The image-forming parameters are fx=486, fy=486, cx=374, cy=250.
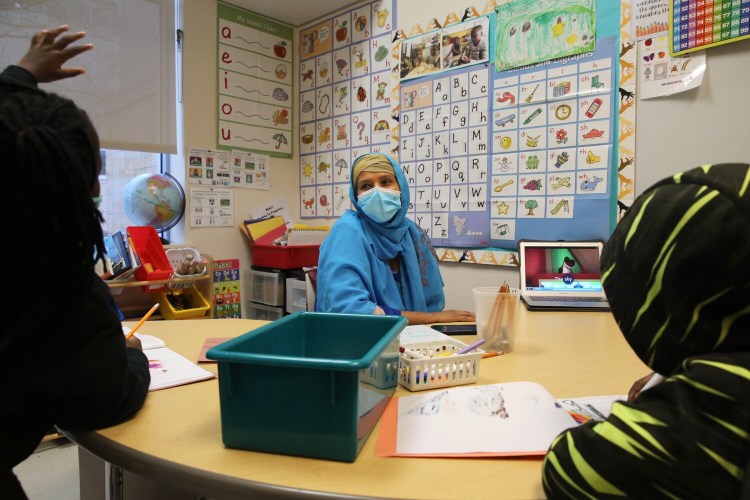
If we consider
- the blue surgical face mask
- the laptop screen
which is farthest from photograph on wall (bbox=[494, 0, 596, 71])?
the blue surgical face mask

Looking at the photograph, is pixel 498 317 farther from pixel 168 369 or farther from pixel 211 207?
pixel 211 207

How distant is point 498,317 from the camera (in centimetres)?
113

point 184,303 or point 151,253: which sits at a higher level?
point 151,253

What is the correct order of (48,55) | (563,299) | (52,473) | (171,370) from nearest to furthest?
(48,55) → (171,370) → (563,299) → (52,473)

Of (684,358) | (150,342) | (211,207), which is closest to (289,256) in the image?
(211,207)

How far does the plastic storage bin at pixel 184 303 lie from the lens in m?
2.46

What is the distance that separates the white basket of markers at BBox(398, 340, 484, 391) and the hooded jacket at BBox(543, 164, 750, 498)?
36 cm

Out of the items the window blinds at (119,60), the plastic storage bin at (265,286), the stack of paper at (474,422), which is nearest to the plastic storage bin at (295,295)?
the plastic storage bin at (265,286)

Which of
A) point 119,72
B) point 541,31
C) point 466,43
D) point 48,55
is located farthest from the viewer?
point 119,72

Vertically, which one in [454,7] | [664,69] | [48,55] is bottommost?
[48,55]

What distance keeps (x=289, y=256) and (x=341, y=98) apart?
3.46 feet

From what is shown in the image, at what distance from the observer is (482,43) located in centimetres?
236

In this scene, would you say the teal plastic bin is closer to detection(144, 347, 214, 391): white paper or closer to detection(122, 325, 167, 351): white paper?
detection(144, 347, 214, 391): white paper

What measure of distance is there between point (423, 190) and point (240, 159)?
1.19 meters
